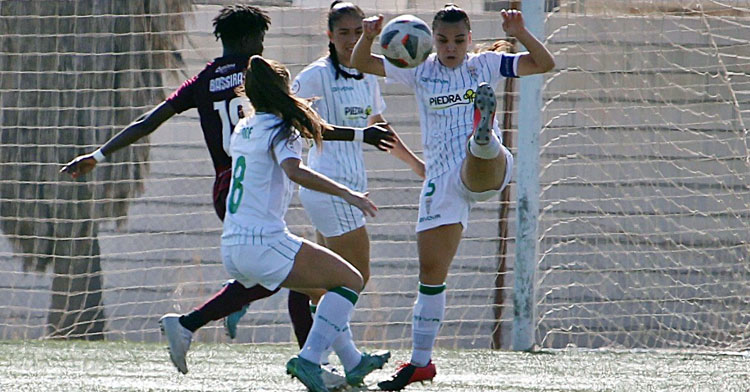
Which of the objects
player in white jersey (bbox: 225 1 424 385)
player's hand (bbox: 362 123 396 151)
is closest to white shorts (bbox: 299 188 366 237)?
player in white jersey (bbox: 225 1 424 385)

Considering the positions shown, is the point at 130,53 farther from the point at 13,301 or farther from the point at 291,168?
the point at 291,168

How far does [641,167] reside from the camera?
8703 millimetres

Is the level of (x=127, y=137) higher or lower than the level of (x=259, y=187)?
higher

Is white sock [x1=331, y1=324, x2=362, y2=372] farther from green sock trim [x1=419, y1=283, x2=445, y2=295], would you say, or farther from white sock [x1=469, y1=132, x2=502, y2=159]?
white sock [x1=469, y1=132, x2=502, y2=159]

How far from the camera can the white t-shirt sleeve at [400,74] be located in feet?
18.4

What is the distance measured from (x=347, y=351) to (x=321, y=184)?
79cm

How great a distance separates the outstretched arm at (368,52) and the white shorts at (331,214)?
0.63m

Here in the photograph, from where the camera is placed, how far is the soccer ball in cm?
542

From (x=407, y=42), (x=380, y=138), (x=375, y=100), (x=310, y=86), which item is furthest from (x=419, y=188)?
(x=380, y=138)

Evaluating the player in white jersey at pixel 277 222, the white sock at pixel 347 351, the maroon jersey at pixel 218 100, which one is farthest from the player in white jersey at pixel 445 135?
the player in white jersey at pixel 277 222

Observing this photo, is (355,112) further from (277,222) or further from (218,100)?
(277,222)

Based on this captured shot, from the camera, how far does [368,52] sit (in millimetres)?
5547

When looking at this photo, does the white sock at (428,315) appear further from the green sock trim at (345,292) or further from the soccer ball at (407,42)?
the soccer ball at (407,42)

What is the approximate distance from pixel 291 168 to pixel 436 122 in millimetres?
1121
